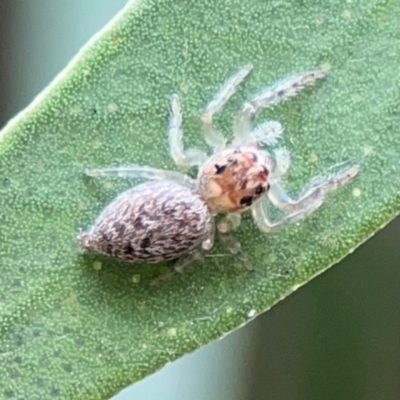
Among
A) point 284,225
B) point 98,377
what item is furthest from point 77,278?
point 284,225

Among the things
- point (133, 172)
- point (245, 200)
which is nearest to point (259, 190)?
point (245, 200)

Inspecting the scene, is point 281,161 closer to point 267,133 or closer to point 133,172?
point 267,133

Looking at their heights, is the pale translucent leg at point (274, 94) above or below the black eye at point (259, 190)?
above

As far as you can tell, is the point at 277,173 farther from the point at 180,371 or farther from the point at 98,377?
the point at 180,371

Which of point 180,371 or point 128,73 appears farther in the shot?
Answer: point 180,371

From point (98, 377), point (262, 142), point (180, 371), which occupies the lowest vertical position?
point (98, 377)

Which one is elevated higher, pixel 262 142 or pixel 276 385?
pixel 262 142
